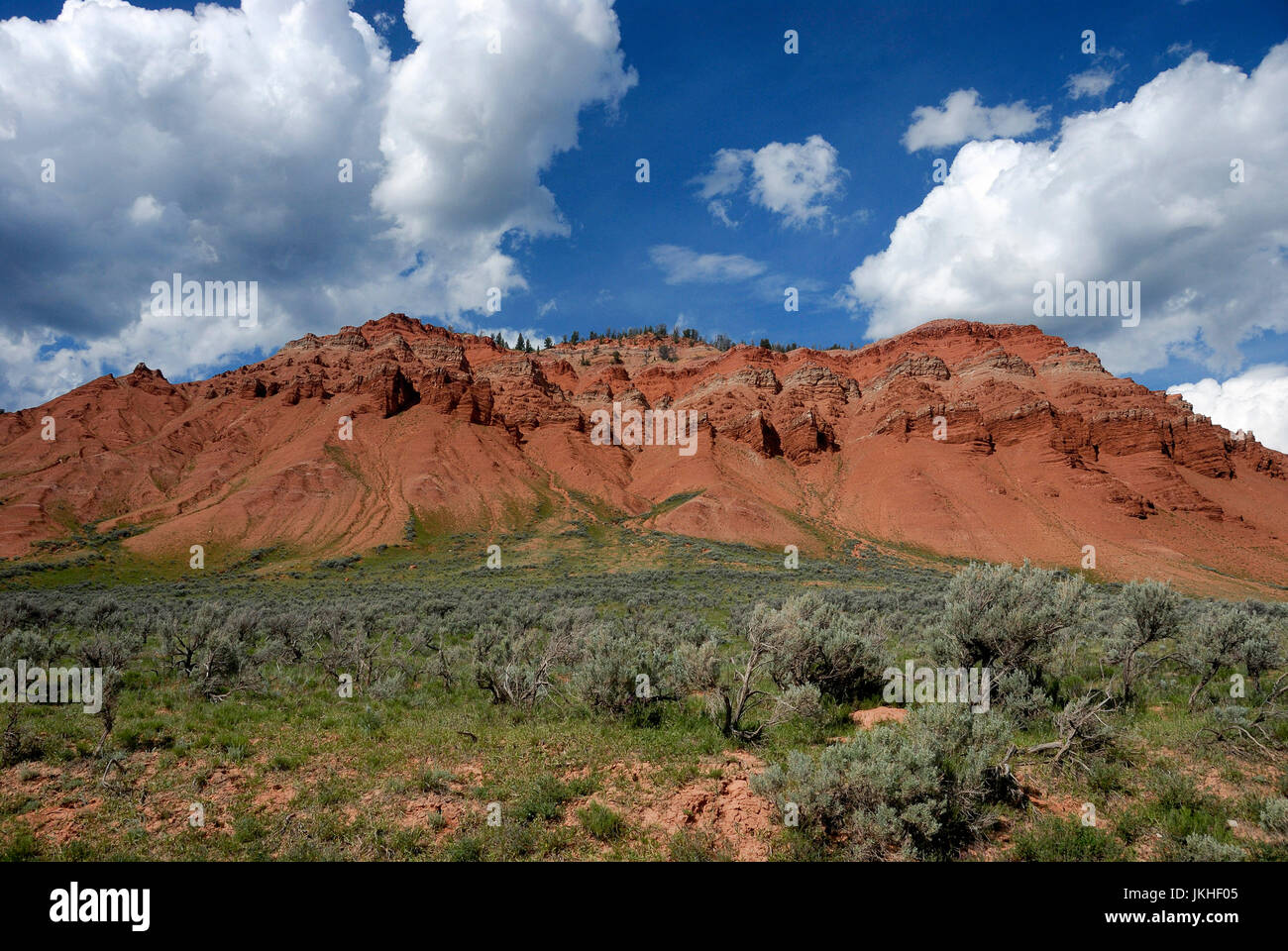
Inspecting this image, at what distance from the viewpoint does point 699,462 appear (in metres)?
71.9

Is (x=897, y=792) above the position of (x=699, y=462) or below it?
below

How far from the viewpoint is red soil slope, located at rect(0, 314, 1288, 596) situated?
54906mm

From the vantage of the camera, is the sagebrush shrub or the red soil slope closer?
the sagebrush shrub

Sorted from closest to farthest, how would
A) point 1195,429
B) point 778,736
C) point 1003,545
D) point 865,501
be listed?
point 778,736, point 1003,545, point 865,501, point 1195,429

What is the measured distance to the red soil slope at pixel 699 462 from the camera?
180 feet

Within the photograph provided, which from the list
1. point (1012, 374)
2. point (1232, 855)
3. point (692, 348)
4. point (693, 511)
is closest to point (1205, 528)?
point (1012, 374)

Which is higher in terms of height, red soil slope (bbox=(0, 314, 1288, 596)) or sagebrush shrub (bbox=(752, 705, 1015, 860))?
red soil slope (bbox=(0, 314, 1288, 596))

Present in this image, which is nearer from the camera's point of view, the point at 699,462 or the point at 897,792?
the point at 897,792

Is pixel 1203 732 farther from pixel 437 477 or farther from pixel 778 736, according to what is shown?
pixel 437 477

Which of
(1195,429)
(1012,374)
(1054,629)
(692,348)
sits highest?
(692,348)

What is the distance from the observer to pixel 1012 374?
283ft

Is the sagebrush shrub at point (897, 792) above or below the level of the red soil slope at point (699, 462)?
below

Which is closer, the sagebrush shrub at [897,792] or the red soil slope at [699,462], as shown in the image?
the sagebrush shrub at [897,792]

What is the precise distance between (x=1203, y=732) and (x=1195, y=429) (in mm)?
98494
